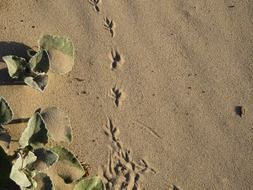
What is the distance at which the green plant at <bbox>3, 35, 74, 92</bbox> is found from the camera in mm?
3254

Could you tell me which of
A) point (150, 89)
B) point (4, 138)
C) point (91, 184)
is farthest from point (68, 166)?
point (150, 89)

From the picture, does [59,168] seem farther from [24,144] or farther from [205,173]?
[205,173]

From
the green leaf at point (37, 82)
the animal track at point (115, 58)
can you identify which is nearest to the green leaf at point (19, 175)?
the green leaf at point (37, 82)

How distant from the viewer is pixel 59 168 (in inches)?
129

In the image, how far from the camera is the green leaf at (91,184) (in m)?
3.18

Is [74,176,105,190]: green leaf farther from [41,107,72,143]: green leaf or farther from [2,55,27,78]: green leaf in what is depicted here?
[2,55,27,78]: green leaf

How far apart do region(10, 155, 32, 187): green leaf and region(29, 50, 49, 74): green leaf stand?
584mm

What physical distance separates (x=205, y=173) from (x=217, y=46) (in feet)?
2.88

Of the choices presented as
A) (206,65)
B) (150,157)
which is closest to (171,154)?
(150,157)

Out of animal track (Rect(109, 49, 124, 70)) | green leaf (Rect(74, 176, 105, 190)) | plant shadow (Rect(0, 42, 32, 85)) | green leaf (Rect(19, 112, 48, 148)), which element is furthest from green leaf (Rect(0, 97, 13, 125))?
animal track (Rect(109, 49, 124, 70))

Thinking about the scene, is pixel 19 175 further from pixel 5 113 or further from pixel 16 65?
pixel 16 65

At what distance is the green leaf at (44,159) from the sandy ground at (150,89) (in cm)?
33

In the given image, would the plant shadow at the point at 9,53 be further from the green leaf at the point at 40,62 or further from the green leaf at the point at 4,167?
the green leaf at the point at 4,167

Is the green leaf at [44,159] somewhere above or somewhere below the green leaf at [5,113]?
below
